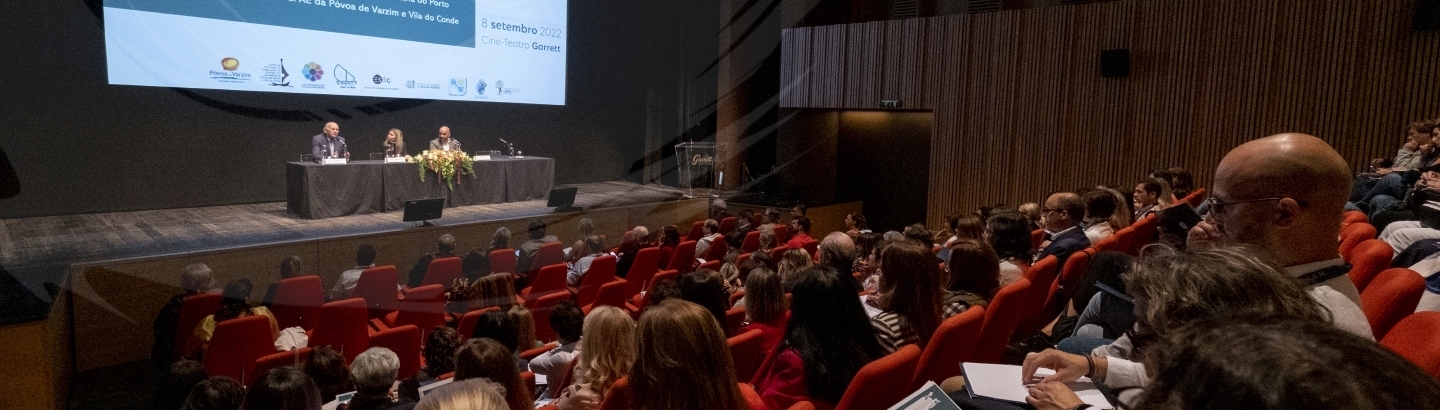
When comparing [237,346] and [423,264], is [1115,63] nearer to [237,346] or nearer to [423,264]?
[423,264]

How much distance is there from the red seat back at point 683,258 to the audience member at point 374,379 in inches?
133

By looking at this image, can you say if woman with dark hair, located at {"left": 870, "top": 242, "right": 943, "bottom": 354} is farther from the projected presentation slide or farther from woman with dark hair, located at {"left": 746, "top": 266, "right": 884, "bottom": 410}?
the projected presentation slide

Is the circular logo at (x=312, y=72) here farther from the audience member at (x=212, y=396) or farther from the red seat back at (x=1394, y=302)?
the red seat back at (x=1394, y=302)

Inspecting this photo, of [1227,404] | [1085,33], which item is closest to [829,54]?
[1085,33]

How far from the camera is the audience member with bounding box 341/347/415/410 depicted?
99.8 inches

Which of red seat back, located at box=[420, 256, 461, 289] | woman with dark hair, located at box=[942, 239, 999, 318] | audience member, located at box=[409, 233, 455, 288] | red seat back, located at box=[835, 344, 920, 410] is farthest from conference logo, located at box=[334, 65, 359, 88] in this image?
red seat back, located at box=[835, 344, 920, 410]

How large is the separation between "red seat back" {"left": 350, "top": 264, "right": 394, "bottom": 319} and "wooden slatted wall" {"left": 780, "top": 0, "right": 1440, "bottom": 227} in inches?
279

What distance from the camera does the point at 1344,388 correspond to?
69cm

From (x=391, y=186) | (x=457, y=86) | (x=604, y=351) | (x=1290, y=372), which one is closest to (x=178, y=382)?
(x=604, y=351)

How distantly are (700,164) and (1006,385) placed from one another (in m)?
10.1

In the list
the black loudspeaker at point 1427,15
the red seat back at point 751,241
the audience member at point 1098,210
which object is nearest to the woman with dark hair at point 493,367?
the audience member at point 1098,210

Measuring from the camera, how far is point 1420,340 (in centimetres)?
168

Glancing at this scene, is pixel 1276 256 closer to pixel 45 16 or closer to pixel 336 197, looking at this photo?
pixel 336 197

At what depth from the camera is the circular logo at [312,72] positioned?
8.79 meters
